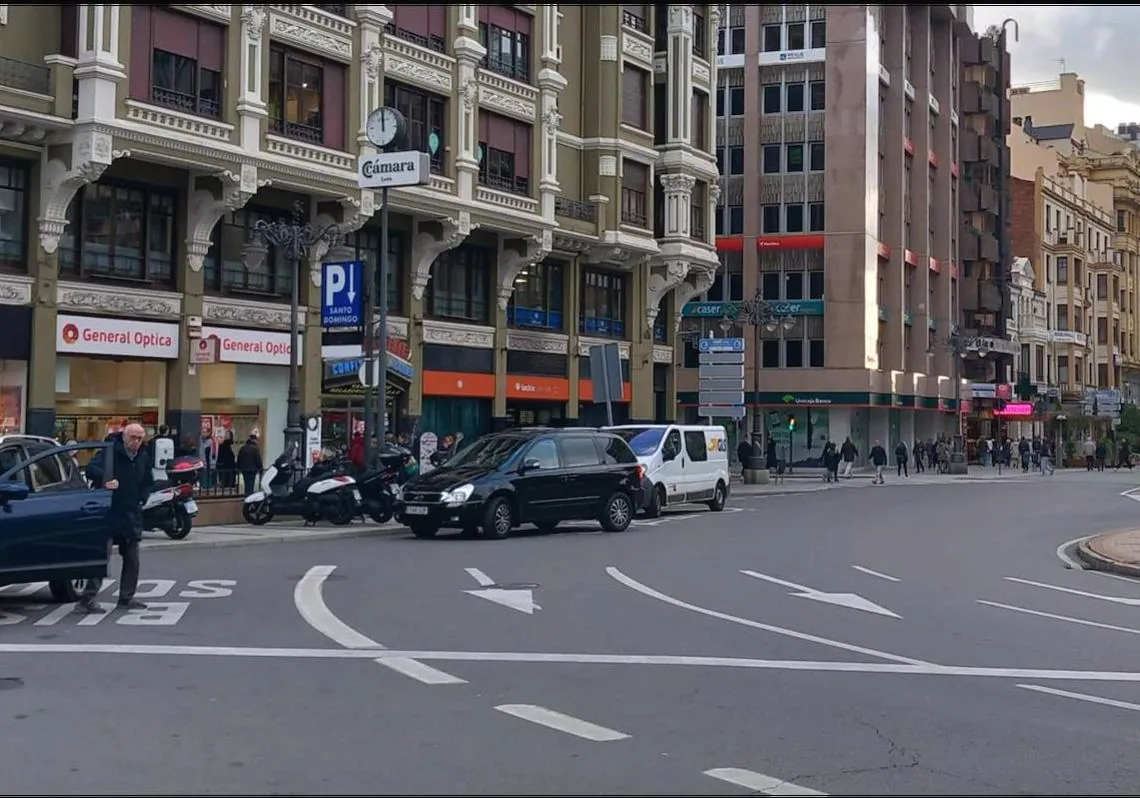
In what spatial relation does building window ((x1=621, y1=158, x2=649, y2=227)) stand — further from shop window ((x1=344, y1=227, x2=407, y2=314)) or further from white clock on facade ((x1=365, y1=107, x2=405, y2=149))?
white clock on facade ((x1=365, y1=107, x2=405, y2=149))

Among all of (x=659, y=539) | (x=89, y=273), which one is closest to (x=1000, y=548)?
(x=659, y=539)

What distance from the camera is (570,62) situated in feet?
143

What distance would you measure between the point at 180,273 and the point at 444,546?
12.8 metres

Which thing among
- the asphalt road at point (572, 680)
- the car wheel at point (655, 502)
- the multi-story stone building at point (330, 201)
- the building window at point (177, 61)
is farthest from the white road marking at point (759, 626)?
the building window at point (177, 61)

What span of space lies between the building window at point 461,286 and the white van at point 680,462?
986 centimetres

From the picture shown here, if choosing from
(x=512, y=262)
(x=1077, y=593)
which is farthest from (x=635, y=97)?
(x=1077, y=593)

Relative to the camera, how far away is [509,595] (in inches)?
591

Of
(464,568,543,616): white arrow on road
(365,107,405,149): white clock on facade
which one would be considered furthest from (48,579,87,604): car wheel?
(365,107,405,149): white clock on facade

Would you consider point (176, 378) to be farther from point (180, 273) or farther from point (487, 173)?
point (487, 173)

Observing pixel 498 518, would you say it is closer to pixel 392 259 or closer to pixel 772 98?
pixel 392 259

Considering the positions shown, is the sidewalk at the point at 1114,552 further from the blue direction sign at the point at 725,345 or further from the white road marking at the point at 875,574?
the blue direction sign at the point at 725,345

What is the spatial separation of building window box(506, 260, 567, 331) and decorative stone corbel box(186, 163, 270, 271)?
39.4 ft

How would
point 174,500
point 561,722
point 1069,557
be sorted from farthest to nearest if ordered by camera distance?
point 1069,557 → point 174,500 → point 561,722

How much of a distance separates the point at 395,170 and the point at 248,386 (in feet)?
26.4
